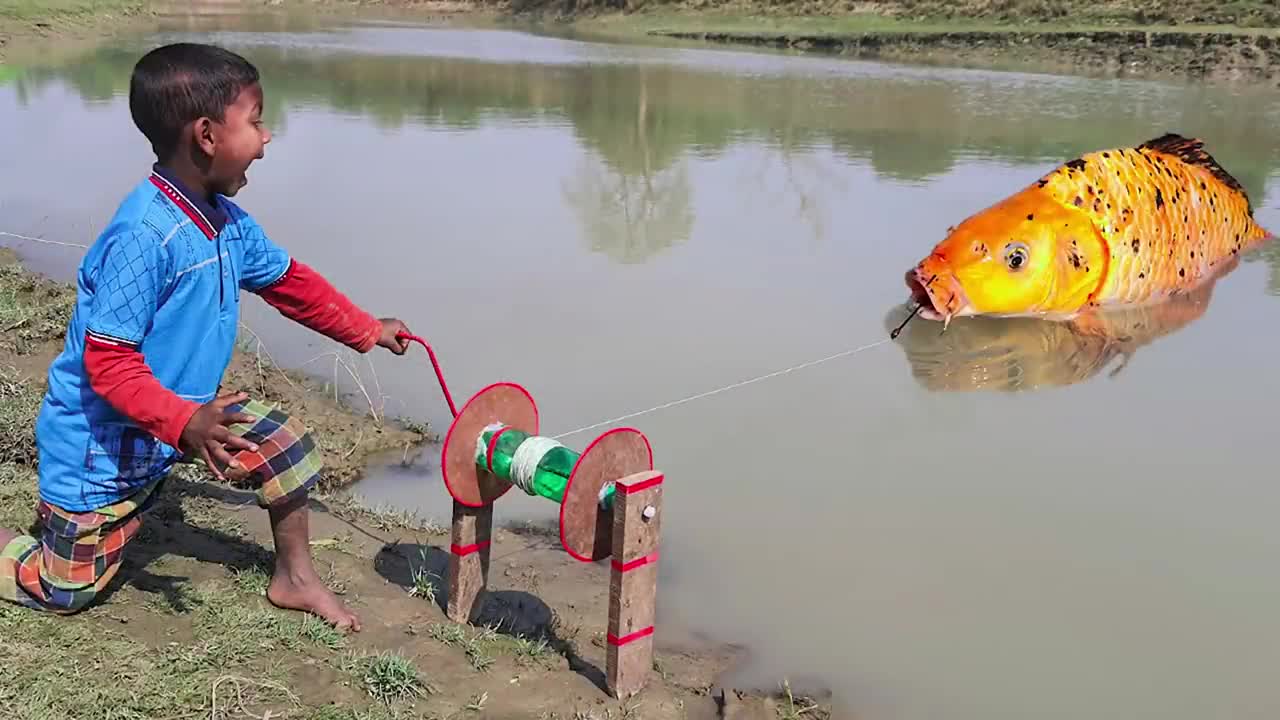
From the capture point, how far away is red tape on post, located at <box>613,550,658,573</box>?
283 centimetres

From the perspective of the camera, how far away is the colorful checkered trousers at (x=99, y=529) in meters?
2.88

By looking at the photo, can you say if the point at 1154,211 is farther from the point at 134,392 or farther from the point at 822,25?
the point at 822,25

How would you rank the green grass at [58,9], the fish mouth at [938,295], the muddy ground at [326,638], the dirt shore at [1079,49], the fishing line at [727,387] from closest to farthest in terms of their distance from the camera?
the muddy ground at [326,638]
the fishing line at [727,387]
the fish mouth at [938,295]
the dirt shore at [1079,49]
the green grass at [58,9]

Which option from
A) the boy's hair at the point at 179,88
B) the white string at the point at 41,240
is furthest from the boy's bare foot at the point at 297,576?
the white string at the point at 41,240

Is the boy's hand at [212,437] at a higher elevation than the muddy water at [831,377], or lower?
higher

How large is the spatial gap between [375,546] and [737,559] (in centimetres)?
120

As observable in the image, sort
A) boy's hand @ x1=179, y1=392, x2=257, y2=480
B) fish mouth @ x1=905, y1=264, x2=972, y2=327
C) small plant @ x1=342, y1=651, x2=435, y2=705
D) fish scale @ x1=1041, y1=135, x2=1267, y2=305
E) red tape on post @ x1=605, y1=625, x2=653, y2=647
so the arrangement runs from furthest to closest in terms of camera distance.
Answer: fish scale @ x1=1041, y1=135, x2=1267, y2=305, fish mouth @ x1=905, y1=264, x2=972, y2=327, red tape on post @ x1=605, y1=625, x2=653, y2=647, small plant @ x1=342, y1=651, x2=435, y2=705, boy's hand @ x1=179, y1=392, x2=257, y2=480

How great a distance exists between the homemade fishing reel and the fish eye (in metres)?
4.01

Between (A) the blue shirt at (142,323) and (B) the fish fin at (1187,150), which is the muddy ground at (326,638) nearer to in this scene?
(A) the blue shirt at (142,323)

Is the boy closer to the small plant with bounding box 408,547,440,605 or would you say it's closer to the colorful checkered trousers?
the colorful checkered trousers

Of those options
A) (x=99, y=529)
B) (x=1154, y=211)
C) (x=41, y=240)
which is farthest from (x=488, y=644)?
(x=41, y=240)

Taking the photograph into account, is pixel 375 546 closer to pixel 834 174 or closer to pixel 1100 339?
pixel 1100 339

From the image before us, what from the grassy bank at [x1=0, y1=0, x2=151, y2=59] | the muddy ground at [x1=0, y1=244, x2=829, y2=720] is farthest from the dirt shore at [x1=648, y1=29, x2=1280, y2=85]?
the muddy ground at [x1=0, y1=244, x2=829, y2=720]

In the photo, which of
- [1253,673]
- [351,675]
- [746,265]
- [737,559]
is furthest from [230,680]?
[746,265]
